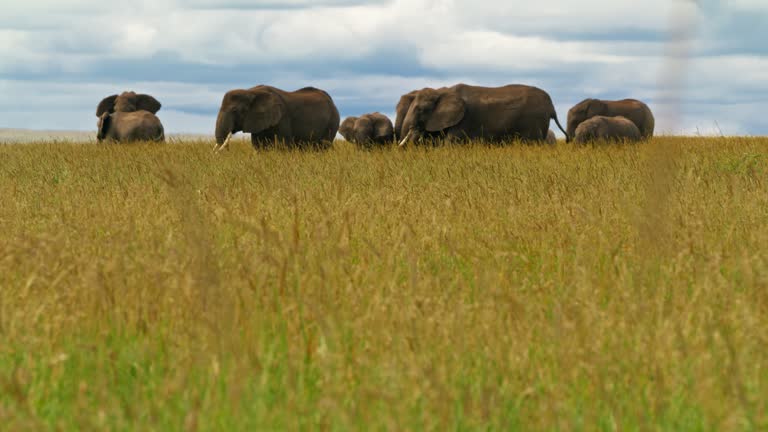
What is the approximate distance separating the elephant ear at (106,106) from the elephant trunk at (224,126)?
849 centimetres

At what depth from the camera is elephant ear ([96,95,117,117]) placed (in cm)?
2356

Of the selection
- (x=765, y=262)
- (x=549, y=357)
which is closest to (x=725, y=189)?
(x=765, y=262)

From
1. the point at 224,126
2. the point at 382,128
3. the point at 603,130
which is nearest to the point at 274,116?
the point at 224,126

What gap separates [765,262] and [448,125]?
520 inches

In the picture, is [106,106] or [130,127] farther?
[106,106]

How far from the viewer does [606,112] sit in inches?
917

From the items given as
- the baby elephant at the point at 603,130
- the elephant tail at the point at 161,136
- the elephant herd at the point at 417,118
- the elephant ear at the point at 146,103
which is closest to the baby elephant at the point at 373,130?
the elephant herd at the point at 417,118

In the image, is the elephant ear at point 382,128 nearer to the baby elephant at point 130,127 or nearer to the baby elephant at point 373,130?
the baby elephant at point 373,130

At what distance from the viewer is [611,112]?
2355 cm

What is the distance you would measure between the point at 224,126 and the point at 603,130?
25.2ft

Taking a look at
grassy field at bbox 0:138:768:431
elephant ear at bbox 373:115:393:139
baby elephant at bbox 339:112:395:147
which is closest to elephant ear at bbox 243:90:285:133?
baby elephant at bbox 339:112:395:147

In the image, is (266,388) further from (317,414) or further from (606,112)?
(606,112)

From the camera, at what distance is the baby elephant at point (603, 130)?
1825cm

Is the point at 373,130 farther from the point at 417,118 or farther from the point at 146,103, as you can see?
the point at 146,103
